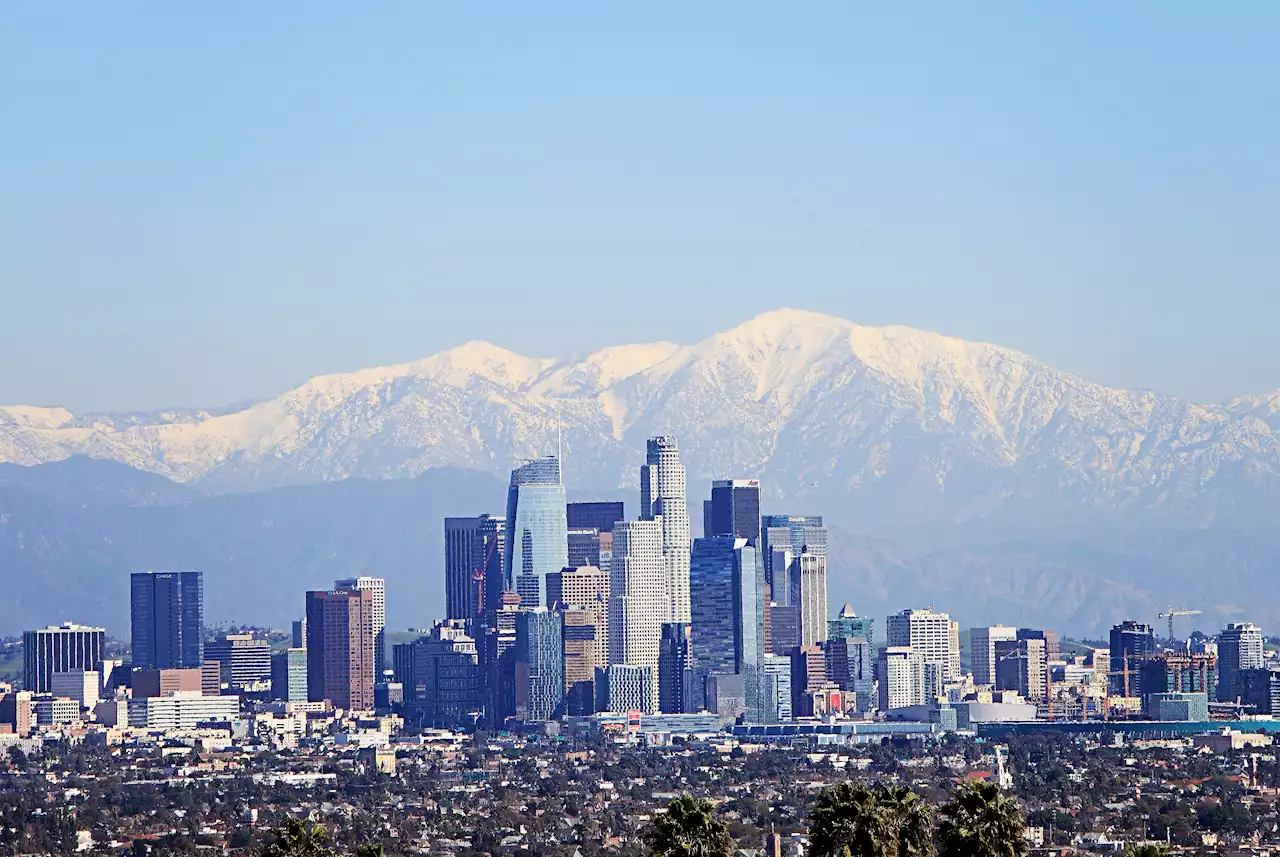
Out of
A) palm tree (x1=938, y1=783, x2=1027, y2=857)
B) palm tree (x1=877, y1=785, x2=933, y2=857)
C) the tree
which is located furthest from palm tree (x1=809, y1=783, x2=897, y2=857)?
the tree

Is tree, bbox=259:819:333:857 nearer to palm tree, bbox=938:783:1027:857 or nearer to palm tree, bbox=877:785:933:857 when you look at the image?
palm tree, bbox=877:785:933:857

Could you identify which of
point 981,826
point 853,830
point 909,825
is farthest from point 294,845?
point 981,826

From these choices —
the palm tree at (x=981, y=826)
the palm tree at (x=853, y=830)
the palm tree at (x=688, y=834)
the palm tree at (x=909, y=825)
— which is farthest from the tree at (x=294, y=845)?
the palm tree at (x=981, y=826)

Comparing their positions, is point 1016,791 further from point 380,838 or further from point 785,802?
point 380,838

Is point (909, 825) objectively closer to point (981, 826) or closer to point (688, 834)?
point (981, 826)

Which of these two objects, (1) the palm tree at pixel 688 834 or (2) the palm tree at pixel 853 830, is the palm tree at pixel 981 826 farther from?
(1) the palm tree at pixel 688 834
